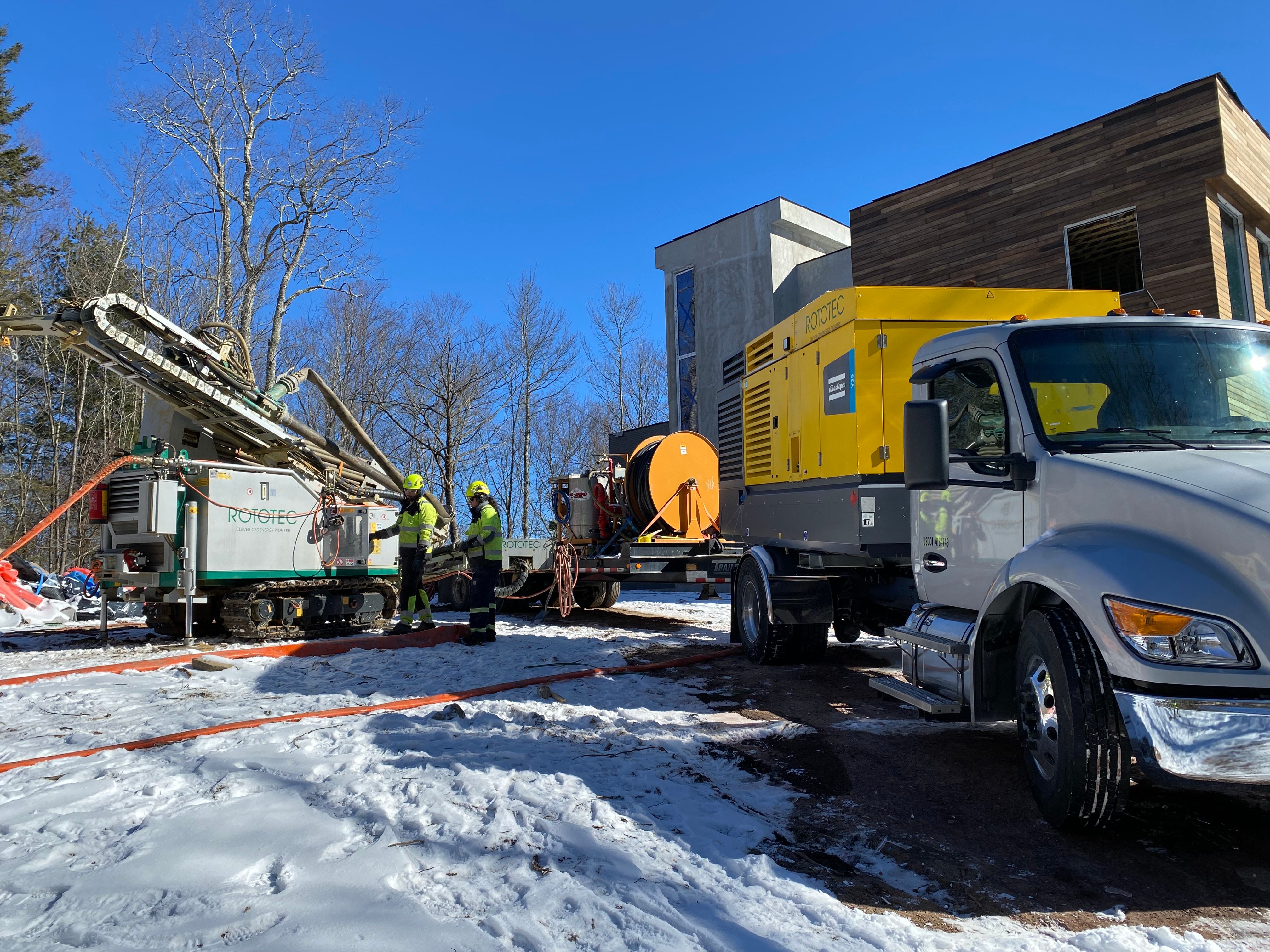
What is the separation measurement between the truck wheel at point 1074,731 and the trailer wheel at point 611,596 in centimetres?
1148

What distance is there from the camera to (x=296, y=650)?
8.88m

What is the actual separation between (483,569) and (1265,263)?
1455 cm

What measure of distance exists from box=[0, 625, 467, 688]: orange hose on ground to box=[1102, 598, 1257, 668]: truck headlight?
25.8ft

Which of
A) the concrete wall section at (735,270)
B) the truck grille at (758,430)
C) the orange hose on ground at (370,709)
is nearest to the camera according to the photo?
the orange hose on ground at (370,709)

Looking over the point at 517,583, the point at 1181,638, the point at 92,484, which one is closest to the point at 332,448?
the point at 92,484

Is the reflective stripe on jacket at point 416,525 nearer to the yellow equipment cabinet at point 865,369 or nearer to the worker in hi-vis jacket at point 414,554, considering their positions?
the worker in hi-vis jacket at point 414,554

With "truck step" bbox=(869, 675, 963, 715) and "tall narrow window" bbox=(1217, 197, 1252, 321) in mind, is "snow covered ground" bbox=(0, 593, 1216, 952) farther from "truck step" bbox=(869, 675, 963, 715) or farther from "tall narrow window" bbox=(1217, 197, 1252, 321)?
"tall narrow window" bbox=(1217, 197, 1252, 321)

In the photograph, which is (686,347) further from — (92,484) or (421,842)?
(421,842)

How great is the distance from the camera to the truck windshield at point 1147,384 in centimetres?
397

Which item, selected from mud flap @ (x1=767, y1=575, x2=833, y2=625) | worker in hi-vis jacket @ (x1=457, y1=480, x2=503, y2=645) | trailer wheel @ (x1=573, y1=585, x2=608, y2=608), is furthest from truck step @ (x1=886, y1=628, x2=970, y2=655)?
trailer wheel @ (x1=573, y1=585, x2=608, y2=608)

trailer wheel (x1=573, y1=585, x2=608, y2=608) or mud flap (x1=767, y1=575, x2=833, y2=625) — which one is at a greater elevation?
Result: mud flap (x1=767, y1=575, x2=833, y2=625)

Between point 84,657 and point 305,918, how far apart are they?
313 inches

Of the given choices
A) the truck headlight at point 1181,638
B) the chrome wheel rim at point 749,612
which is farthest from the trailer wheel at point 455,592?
the truck headlight at point 1181,638

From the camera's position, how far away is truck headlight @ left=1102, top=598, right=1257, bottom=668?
9.32 ft
